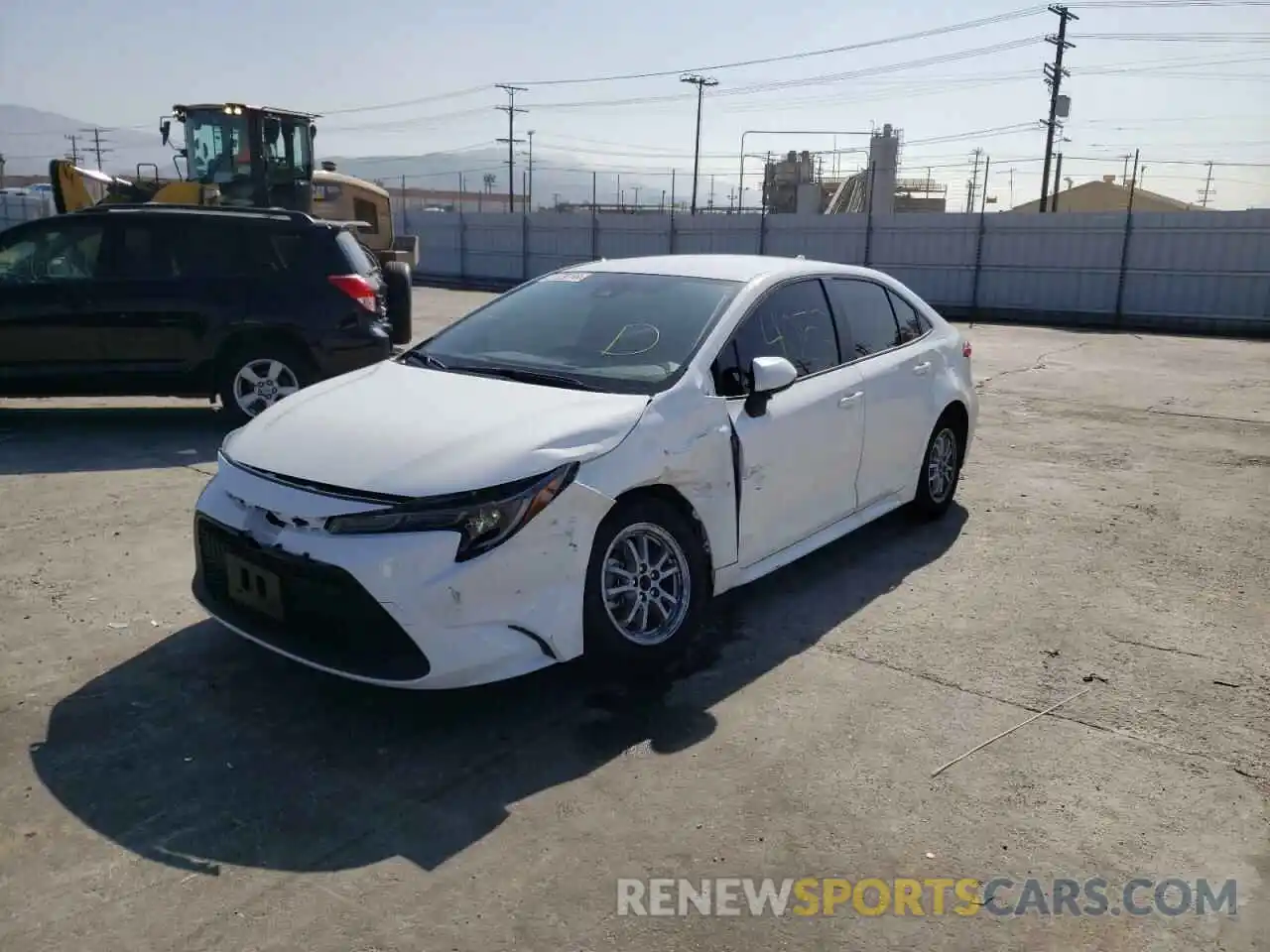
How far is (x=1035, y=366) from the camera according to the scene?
1420 cm

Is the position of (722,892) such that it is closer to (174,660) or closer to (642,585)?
(642,585)

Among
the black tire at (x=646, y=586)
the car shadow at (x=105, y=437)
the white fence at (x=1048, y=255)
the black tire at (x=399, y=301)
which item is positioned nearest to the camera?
the black tire at (x=646, y=586)

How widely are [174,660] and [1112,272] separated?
2255 centimetres

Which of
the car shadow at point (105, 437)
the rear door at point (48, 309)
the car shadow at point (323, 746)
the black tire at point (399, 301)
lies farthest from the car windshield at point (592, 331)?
the black tire at point (399, 301)

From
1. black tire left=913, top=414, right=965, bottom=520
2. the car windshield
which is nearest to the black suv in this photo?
the car windshield

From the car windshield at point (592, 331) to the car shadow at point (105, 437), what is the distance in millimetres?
3551

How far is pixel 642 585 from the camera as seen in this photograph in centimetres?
389

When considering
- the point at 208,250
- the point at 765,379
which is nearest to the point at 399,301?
the point at 208,250

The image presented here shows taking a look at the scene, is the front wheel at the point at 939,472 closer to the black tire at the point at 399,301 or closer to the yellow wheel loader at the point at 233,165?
the black tire at the point at 399,301

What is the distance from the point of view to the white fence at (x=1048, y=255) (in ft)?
68.7

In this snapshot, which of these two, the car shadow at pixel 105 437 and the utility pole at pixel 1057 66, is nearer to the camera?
the car shadow at pixel 105 437

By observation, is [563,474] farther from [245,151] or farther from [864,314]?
[245,151]

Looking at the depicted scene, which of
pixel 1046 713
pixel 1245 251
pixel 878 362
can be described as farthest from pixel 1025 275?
pixel 1046 713

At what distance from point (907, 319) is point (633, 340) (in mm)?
2181
